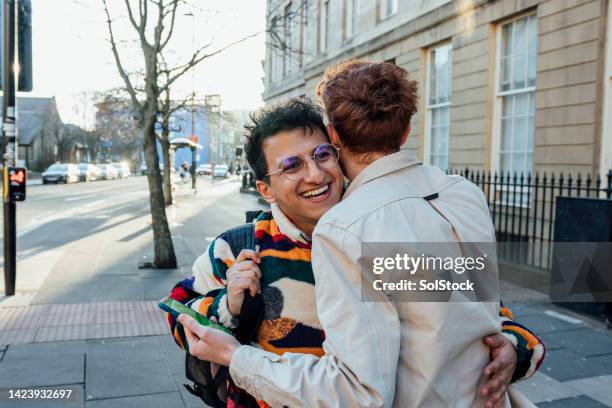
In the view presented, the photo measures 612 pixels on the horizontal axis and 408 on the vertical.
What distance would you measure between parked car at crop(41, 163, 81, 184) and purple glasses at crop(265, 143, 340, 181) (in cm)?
4632

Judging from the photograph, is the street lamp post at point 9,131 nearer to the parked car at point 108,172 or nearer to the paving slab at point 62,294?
the paving slab at point 62,294

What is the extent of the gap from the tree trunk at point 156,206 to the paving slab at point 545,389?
6.57 metres

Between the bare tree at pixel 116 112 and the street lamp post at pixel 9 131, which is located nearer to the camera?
the street lamp post at pixel 9 131

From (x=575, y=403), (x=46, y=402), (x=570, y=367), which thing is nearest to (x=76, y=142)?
(x=46, y=402)

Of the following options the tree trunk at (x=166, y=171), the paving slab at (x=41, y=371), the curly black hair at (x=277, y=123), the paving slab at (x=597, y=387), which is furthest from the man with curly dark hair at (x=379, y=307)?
the tree trunk at (x=166, y=171)

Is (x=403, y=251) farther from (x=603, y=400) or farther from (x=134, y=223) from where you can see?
(x=134, y=223)

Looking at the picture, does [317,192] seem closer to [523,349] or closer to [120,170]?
[523,349]

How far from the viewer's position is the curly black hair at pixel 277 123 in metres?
1.97

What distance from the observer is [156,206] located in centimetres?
962

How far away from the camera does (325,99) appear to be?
1678mm

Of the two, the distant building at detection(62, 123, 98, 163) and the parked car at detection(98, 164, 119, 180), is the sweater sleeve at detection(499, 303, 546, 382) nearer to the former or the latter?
the parked car at detection(98, 164, 119, 180)

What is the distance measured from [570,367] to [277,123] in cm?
A: 427

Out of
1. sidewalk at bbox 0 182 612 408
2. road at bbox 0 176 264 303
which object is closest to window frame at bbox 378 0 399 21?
road at bbox 0 176 264 303

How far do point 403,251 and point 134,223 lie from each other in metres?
16.5
